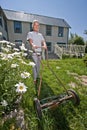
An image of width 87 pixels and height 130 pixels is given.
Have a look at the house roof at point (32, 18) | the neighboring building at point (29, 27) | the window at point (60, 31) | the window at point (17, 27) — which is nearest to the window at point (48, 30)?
the neighboring building at point (29, 27)

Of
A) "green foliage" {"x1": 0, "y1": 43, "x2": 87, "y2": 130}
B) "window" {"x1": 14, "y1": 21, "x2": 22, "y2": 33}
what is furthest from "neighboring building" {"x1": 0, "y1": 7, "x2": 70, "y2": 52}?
"green foliage" {"x1": 0, "y1": 43, "x2": 87, "y2": 130}

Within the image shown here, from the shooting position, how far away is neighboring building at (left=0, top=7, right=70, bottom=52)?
18.7 meters

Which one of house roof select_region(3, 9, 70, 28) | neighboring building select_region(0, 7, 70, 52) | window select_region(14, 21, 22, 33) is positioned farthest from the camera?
house roof select_region(3, 9, 70, 28)

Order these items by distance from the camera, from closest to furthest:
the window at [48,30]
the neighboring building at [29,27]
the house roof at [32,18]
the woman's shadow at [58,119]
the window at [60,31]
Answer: the woman's shadow at [58,119] < the neighboring building at [29,27] < the house roof at [32,18] < the window at [48,30] < the window at [60,31]

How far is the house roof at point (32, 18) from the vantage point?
765 inches

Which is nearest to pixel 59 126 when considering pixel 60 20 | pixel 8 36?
pixel 8 36

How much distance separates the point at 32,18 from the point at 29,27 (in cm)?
202

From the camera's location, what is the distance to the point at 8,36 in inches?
738

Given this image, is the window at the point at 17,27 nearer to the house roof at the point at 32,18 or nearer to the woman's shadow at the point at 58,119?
the house roof at the point at 32,18

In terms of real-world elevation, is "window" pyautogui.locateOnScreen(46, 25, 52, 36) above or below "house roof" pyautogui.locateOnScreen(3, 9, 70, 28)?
below

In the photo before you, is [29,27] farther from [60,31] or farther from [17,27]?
[60,31]

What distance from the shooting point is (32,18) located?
68.5 ft

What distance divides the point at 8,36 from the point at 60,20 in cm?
977

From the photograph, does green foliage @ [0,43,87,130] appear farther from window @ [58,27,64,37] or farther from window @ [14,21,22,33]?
window @ [58,27,64,37]
